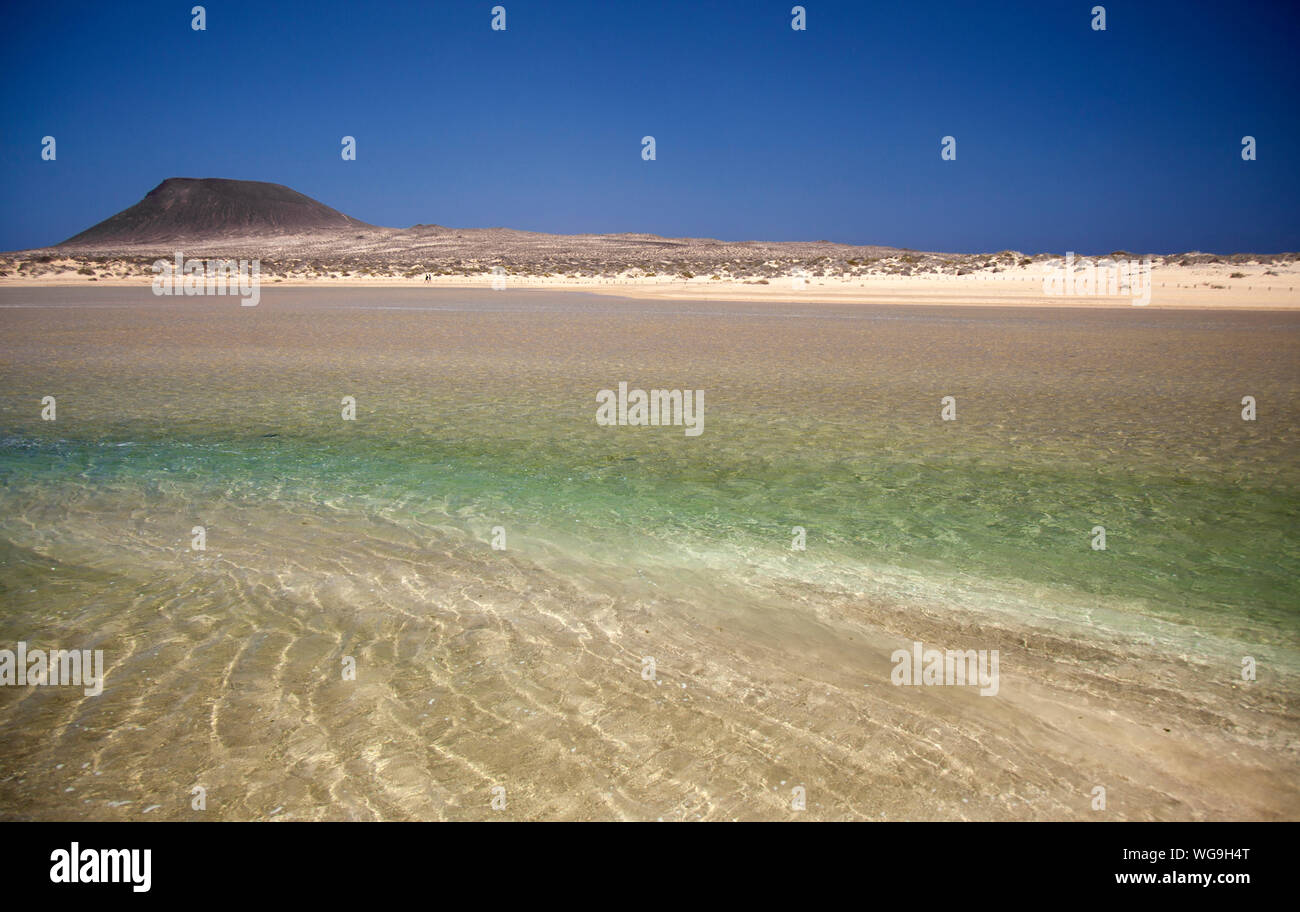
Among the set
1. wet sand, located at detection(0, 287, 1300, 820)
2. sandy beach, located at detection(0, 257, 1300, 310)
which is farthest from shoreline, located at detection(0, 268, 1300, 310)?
wet sand, located at detection(0, 287, 1300, 820)

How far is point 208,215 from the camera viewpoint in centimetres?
14625

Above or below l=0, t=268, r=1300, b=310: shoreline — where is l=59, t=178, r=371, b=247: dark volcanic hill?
above

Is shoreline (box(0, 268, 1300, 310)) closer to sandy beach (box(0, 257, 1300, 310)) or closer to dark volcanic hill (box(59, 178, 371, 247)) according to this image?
sandy beach (box(0, 257, 1300, 310))

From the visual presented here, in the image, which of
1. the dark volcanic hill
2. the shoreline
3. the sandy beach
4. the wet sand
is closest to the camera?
the wet sand

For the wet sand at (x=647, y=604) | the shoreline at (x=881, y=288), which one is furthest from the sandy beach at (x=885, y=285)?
the wet sand at (x=647, y=604)

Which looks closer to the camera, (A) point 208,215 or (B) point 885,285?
(B) point 885,285

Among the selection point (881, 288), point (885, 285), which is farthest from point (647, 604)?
point (885, 285)

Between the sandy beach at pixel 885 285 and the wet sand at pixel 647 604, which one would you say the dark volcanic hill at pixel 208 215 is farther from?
the wet sand at pixel 647 604

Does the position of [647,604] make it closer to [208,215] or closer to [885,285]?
[885,285]

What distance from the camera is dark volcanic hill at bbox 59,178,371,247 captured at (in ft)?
461
